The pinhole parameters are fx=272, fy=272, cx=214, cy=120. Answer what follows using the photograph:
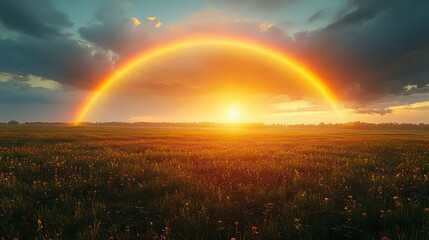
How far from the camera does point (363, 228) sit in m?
4.32

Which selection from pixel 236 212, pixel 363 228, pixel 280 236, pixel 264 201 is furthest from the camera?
pixel 264 201

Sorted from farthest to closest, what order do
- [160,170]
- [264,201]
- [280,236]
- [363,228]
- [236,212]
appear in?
[160,170], [264,201], [236,212], [363,228], [280,236]

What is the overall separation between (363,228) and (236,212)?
2183mm

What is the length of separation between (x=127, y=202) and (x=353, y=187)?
5.76 metres

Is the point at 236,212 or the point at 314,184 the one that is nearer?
the point at 236,212

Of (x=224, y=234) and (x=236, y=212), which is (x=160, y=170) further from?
(x=224, y=234)

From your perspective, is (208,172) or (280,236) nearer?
(280,236)

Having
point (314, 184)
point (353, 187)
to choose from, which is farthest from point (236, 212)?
point (353, 187)

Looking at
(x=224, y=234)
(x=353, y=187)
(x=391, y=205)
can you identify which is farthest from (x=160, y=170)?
(x=391, y=205)

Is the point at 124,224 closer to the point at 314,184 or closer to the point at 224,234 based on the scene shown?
→ the point at 224,234

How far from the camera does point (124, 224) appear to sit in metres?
4.85

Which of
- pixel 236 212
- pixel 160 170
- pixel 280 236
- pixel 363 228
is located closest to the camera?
pixel 280 236

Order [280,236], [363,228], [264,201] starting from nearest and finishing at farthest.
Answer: [280,236], [363,228], [264,201]

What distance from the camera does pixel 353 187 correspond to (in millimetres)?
7234
